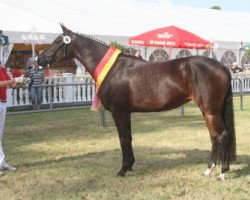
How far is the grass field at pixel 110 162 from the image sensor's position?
6066 millimetres

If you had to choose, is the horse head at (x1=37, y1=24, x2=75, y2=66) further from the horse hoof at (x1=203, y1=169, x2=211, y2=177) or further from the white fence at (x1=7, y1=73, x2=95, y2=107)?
the white fence at (x1=7, y1=73, x2=95, y2=107)

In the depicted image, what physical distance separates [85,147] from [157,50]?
13856 mm

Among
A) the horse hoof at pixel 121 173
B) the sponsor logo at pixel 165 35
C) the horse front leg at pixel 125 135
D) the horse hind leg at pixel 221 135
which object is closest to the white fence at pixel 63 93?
the sponsor logo at pixel 165 35

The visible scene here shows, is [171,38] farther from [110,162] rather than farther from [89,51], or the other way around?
[89,51]

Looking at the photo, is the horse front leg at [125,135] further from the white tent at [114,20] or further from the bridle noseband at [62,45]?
the white tent at [114,20]

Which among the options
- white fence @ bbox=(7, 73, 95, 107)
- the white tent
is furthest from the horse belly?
the white tent

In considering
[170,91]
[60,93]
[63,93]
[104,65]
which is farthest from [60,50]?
[63,93]

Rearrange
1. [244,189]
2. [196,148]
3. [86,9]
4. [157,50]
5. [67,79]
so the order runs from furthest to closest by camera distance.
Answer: [86,9] < [157,50] < [67,79] < [196,148] < [244,189]

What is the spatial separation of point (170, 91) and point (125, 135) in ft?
3.12

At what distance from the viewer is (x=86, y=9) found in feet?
84.6

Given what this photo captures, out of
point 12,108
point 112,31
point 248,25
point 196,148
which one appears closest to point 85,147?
point 196,148

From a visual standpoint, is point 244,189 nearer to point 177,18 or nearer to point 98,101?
point 98,101

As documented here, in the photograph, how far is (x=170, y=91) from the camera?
6.68 meters

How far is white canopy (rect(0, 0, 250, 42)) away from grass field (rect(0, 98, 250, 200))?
7377 millimetres
